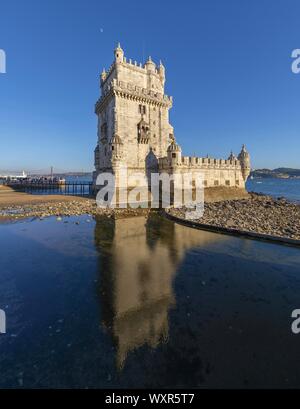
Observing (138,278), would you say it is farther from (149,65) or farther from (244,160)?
(149,65)

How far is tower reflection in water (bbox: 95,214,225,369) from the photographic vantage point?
5.63m

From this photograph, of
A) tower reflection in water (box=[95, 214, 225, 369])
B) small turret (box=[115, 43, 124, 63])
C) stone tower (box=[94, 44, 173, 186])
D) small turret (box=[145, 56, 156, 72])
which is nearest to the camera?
tower reflection in water (box=[95, 214, 225, 369])

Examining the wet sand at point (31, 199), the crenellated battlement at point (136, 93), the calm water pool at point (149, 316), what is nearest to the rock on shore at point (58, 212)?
the wet sand at point (31, 199)

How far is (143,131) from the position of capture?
108 ft

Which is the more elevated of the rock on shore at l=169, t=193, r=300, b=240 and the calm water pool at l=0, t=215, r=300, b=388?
the rock on shore at l=169, t=193, r=300, b=240

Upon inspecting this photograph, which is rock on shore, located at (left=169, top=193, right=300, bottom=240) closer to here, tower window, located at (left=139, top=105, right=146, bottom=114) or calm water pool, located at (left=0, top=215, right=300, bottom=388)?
calm water pool, located at (left=0, top=215, right=300, bottom=388)

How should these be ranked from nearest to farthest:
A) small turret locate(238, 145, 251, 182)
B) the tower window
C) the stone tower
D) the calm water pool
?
the calm water pool < the stone tower < the tower window < small turret locate(238, 145, 251, 182)

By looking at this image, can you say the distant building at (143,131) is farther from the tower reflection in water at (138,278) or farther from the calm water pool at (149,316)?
the calm water pool at (149,316)

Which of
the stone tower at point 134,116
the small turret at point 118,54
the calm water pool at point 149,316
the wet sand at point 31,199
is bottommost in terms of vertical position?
the calm water pool at point 149,316

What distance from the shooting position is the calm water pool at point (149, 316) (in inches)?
171

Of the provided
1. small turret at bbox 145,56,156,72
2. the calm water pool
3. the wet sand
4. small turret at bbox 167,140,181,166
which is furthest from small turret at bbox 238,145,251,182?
the wet sand

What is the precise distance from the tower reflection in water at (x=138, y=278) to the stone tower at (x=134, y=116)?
56.2ft

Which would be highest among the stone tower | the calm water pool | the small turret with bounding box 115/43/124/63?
the small turret with bounding box 115/43/124/63

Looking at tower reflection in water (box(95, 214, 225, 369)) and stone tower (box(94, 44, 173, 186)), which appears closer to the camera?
tower reflection in water (box(95, 214, 225, 369))
